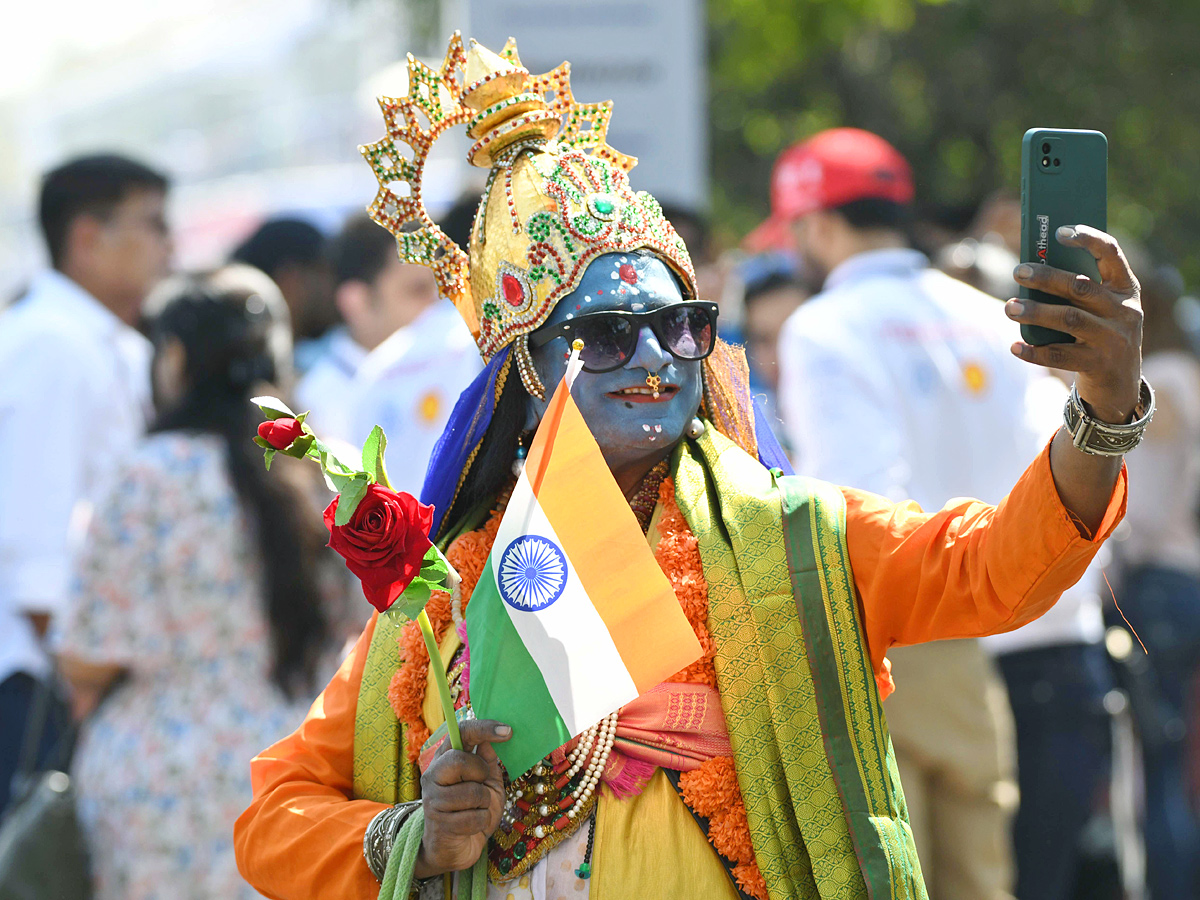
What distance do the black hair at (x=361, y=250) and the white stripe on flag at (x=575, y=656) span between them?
3.79 m

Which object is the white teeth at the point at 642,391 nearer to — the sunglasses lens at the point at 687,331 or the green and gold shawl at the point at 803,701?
the sunglasses lens at the point at 687,331

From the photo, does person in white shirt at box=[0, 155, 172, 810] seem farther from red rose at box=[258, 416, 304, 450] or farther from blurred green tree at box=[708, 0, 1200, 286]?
blurred green tree at box=[708, 0, 1200, 286]

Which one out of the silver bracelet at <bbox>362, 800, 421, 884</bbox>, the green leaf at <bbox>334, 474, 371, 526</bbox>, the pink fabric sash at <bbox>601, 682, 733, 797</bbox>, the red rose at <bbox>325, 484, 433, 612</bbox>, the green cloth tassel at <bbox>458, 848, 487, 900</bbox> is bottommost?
the green cloth tassel at <bbox>458, 848, 487, 900</bbox>

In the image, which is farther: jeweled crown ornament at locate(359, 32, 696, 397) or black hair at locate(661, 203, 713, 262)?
black hair at locate(661, 203, 713, 262)

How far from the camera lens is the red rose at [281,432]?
2123 mm

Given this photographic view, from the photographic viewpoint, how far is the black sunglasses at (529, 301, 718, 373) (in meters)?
2.49

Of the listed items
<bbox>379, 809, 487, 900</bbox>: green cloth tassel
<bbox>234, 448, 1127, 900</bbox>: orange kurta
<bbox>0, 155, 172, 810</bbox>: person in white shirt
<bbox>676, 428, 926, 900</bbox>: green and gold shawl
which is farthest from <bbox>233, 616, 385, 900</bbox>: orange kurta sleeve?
<bbox>0, 155, 172, 810</bbox>: person in white shirt

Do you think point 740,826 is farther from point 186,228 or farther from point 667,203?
point 186,228

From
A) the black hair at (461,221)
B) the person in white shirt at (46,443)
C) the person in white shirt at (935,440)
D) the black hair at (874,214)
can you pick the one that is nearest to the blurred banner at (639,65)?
the black hair at (874,214)

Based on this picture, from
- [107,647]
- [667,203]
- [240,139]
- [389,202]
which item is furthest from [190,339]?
[240,139]

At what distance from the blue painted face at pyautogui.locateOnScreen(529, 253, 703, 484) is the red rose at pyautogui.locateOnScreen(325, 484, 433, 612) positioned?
483 millimetres

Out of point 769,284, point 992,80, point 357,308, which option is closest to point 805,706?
point 357,308

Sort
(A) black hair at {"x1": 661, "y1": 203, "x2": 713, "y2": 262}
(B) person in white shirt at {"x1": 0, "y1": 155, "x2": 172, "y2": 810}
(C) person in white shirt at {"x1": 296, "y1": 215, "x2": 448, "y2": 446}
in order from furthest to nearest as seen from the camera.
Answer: (A) black hair at {"x1": 661, "y1": 203, "x2": 713, "y2": 262} < (C) person in white shirt at {"x1": 296, "y1": 215, "x2": 448, "y2": 446} < (B) person in white shirt at {"x1": 0, "y1": 155, "x2": 172, "y2": 810}

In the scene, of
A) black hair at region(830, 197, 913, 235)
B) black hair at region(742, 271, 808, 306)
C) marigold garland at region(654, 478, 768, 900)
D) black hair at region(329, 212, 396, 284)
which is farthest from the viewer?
black hair at region(742, 271, 808, 306)
